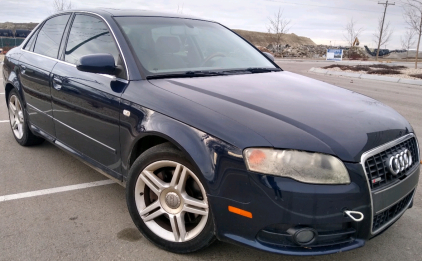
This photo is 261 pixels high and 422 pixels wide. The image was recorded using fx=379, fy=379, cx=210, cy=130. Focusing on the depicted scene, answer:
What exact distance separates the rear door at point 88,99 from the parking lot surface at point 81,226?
1.41 ft

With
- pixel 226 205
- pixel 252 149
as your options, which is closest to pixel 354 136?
pixel 252 149

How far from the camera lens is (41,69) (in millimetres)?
3900

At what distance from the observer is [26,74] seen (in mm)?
4277

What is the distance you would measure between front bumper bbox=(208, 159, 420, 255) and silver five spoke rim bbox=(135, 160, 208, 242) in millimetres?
211

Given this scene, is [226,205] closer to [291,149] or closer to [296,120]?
[291,149]

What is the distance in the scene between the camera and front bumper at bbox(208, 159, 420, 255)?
2.01 metres

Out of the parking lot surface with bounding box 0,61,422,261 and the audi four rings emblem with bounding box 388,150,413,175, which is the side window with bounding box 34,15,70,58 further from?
the audi four rings emblem with bounding box 388,150,413,175

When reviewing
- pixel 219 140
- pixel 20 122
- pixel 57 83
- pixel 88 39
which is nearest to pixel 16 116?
pixel 20 122

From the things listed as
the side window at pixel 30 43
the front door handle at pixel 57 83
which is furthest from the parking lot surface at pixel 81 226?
the side window at pixel 30 43

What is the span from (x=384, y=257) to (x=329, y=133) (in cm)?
102

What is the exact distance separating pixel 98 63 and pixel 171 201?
3.82ft

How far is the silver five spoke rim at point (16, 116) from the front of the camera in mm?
4789

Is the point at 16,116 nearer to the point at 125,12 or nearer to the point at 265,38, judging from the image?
the point at 125,12

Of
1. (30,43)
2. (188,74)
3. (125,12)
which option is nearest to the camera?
(188,74)
